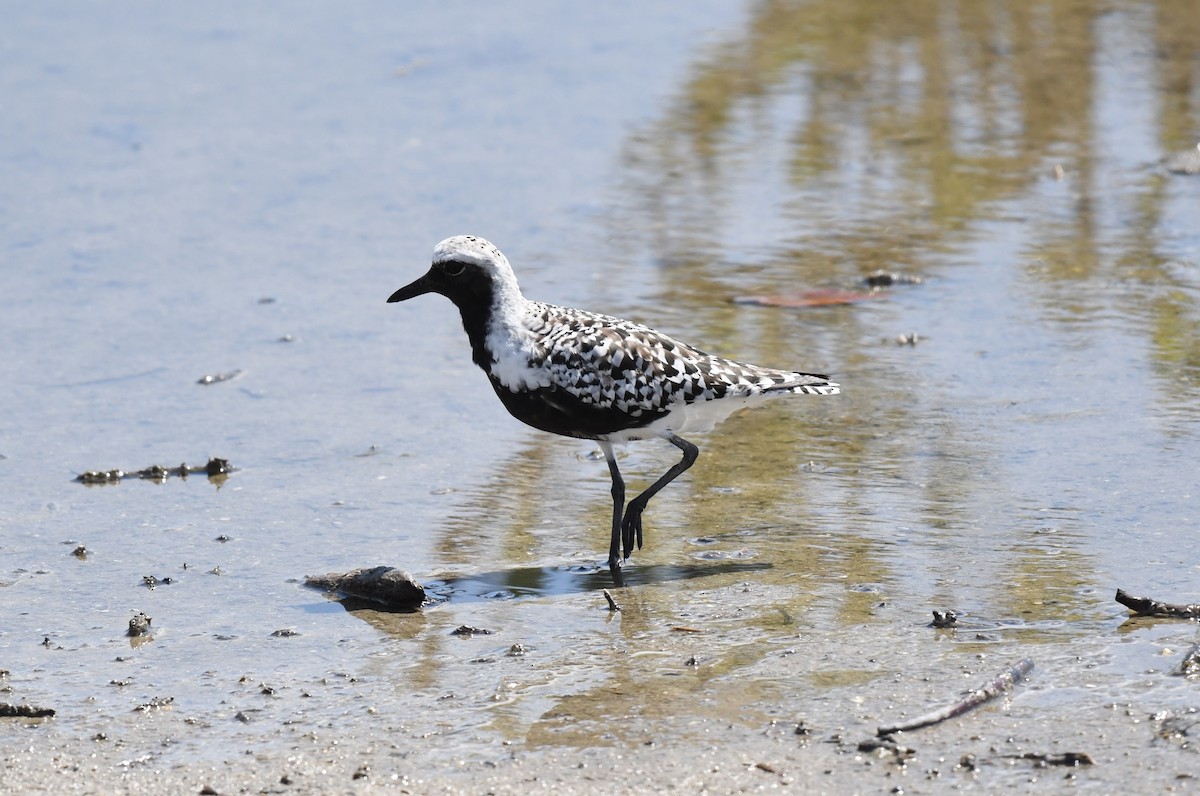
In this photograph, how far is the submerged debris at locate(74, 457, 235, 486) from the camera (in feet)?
26.0

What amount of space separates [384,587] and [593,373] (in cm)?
121

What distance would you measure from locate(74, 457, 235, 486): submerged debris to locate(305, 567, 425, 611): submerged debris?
4.70ft

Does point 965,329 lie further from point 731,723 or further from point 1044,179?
point 731,723

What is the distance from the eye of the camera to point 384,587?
6.59 m

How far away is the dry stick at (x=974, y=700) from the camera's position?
532 centimetres

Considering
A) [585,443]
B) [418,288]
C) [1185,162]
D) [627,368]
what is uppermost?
[418,288]

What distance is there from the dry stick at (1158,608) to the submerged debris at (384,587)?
8.21 feet

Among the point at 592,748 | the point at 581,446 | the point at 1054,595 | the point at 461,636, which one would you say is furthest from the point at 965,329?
the point at 592,748

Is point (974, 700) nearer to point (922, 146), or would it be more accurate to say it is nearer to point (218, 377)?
point (218, 377)

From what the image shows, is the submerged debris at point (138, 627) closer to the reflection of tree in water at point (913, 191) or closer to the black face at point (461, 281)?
the black face at point (461, 281)

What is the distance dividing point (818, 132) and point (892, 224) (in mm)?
2118

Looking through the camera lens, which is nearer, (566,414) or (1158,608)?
(1158,608)

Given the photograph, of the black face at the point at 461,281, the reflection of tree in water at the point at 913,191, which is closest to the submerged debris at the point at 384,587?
the black face at the point at 461,281

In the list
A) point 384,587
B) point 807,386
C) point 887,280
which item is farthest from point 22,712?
point 887,280
